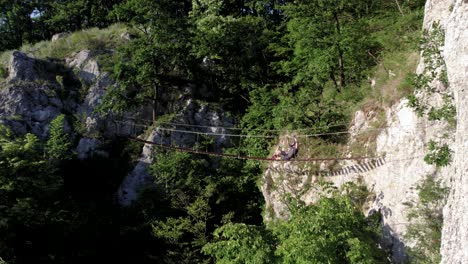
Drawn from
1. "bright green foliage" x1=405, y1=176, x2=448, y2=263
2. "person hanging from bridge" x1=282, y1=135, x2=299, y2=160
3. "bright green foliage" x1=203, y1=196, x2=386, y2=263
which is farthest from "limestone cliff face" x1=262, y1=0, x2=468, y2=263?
"bright green foliage" x1=203, y1=196, x2=386, y2=263

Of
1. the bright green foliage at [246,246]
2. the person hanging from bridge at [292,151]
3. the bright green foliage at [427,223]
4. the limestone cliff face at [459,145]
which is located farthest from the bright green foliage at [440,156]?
the person hanging from bridge at [292,151]

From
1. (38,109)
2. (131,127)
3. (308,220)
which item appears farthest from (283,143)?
(38,109)

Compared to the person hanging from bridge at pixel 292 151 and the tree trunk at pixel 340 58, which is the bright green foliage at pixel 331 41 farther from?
the person hanging from bridge at pixel 292 151

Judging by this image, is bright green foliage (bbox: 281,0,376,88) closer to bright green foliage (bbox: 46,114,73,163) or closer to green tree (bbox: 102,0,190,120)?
green tree (bbox: 102,0,190,120)

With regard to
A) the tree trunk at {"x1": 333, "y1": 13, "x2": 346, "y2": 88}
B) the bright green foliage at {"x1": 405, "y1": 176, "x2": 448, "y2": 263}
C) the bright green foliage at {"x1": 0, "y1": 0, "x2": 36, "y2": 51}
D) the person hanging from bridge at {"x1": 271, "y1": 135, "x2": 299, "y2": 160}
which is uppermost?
the bright green foliage at {"x1": 0, "y1": 0, "x2": 36, "y2": 51}

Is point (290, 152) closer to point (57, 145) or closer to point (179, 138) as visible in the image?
point (179, 138)

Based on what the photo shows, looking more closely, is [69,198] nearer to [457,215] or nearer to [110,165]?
[110,165]
